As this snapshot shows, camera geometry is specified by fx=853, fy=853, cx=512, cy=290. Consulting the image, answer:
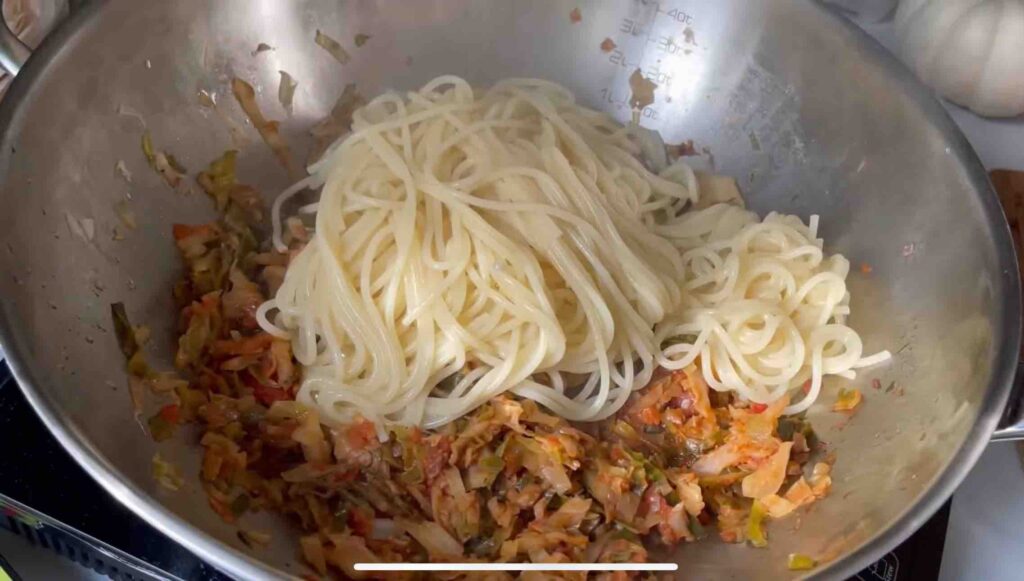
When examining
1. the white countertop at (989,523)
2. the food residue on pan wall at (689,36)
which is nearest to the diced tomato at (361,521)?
the white countertop at (989,523)

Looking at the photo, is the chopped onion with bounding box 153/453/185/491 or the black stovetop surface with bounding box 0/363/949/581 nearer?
the chopped onion with bounding box 153/453/185/491

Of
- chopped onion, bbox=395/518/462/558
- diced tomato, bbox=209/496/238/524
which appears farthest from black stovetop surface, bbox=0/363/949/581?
chopped onion, bbox=395/518/462/558

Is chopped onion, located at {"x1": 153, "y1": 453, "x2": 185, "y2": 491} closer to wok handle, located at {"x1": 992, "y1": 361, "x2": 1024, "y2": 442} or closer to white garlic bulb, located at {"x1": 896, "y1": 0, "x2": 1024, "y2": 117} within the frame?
wok handle, located at {"x1": 992, "y1": 361, "x2": 1024, "y2": 442}

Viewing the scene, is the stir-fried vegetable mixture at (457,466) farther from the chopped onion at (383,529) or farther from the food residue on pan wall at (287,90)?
the food residue on pan wall at (287,90)

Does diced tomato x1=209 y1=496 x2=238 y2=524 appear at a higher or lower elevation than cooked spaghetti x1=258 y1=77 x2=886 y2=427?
lower

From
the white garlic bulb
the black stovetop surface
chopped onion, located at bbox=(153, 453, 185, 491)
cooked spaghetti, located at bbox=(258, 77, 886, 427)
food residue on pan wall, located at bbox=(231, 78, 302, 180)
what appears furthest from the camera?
the white garlic bulb

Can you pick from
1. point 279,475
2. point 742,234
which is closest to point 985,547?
point 742,234

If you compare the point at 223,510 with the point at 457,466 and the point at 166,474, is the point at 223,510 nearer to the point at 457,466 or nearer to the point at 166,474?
the point at 166,474
